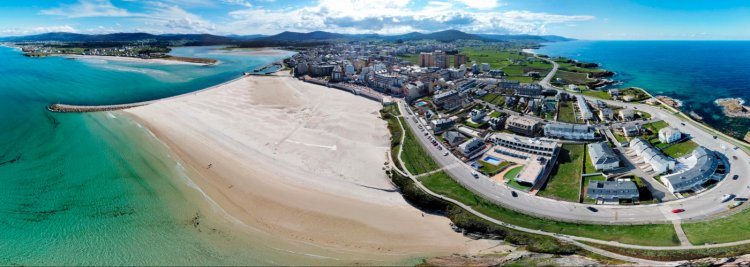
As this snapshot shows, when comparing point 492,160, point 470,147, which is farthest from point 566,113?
point 470,147

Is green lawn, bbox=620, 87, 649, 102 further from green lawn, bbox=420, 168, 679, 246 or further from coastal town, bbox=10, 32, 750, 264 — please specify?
green lawn, bbox=420, 168, 679, 246

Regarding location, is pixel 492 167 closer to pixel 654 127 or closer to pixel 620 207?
pixel 620 207

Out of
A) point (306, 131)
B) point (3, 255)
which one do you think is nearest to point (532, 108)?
point (306, 131)

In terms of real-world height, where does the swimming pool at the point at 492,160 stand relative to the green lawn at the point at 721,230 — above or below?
above

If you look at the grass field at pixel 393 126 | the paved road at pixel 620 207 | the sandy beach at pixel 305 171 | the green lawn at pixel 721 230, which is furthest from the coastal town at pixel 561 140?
the sandy beach at pixel 305 171

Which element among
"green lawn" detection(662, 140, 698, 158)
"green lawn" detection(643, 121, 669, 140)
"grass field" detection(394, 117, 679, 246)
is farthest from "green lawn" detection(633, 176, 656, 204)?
"green lawn" detection(643, 121, 669, 140)

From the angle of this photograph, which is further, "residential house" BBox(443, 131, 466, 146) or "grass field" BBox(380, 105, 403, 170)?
"residential house" BBox(443, 131, 466, 146)

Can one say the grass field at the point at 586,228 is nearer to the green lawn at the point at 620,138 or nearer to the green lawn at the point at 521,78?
the green lawn at the point at 620,138
